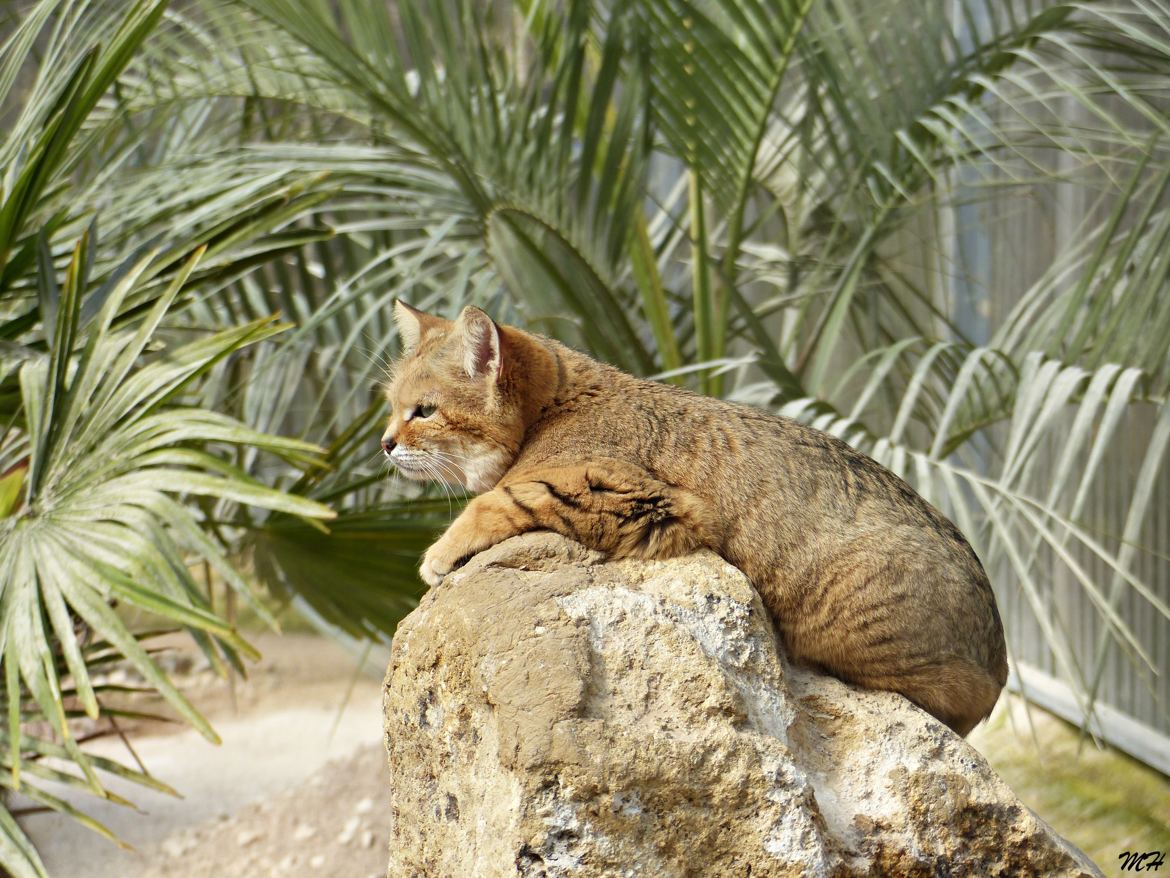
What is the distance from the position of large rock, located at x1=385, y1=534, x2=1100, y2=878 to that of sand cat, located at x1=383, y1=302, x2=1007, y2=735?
0.29 feet

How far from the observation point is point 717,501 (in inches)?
111

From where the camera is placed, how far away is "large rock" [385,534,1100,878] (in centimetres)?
221

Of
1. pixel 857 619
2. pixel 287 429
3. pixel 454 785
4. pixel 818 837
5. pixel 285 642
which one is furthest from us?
pixel 285 642

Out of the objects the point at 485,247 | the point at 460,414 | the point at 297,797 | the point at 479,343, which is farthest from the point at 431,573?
the point at 297,797

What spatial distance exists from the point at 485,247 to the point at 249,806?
398cm

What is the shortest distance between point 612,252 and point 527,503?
2226 millimetres

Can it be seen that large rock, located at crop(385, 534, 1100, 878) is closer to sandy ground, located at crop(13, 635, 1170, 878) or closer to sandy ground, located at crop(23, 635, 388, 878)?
sandy ground, located at crop(13, 635, 1170, 878)

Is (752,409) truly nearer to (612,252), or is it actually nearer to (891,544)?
(891,544)

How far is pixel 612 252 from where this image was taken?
187 inches

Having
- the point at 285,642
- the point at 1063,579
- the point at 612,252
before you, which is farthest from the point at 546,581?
the point at 285,642

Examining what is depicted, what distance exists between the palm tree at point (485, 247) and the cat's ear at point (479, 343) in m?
0.55

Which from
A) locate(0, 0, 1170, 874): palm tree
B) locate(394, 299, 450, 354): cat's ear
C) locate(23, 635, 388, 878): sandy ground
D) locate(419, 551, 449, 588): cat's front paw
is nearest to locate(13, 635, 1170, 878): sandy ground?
locate(23, 635, 388, 878): sandy ground

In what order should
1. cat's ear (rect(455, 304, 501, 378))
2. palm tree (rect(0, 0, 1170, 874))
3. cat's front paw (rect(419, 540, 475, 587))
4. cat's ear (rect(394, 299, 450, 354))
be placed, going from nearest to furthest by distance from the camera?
cat's front paw (rect(419, 540, 475, 587)) → cat's ear (rect(455, 304, 501, 378)) → cat's ear (rect(394, 299, 450, 354)) → palm tree (rect(0, 0, 1170, 874))

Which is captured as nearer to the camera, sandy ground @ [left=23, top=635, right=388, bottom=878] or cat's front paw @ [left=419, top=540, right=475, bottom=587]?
cat's front paw @ [left=419, top=540, right=475, bottom=587]
